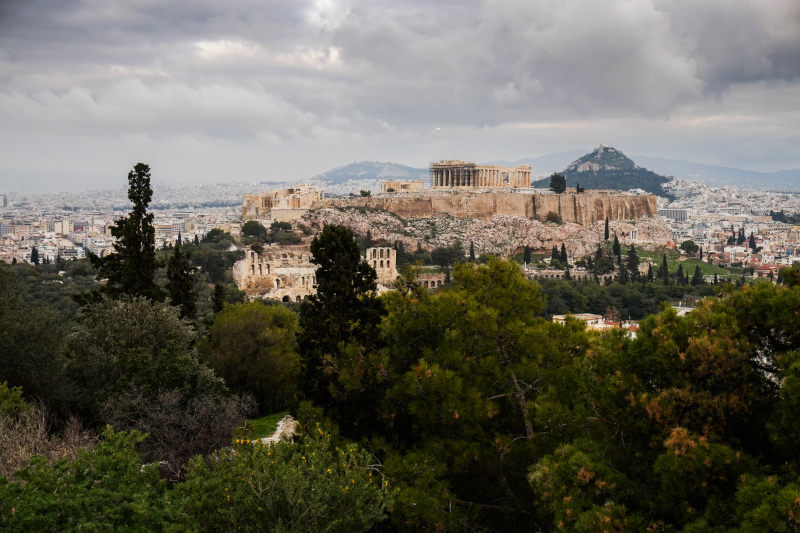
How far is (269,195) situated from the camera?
3319 inches

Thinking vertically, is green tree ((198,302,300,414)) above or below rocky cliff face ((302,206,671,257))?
below

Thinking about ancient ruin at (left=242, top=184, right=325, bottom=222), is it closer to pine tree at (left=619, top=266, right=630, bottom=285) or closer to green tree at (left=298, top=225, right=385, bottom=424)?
pine tree at (left=619, top=266, right=630, bottom=285)

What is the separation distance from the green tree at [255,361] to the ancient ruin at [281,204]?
175 feet

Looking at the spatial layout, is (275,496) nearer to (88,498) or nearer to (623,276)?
(88,498)

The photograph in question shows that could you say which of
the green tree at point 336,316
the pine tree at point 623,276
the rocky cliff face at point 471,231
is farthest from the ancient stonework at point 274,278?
the green tree at point 336,316

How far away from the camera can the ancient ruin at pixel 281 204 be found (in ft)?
241

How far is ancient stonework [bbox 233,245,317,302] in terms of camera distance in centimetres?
4903

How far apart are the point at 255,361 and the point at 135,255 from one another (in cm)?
406

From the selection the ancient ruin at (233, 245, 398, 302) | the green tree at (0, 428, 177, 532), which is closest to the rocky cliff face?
the ancient ruin at (233, 245, 398, 302)

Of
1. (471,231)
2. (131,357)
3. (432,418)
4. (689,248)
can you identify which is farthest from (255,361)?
(689,248)

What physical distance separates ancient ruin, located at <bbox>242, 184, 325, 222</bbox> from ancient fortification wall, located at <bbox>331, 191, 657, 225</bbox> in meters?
3.38

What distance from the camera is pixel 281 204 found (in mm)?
78312

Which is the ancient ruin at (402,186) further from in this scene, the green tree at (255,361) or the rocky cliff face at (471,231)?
the green tree at (255,361)

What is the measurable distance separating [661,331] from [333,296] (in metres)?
6.10
